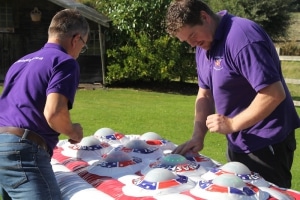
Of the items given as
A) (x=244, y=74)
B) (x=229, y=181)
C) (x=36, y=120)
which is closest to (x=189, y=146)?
(x=244, y=74)

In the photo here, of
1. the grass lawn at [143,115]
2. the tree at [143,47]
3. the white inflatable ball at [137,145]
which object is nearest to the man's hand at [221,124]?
the white inflatable ball at [137,145]

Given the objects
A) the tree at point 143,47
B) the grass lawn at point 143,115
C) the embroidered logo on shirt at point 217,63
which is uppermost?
the embroidered logo on shirt at point 217,63

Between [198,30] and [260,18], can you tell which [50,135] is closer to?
[198,30]

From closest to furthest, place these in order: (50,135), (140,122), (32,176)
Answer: (32,176)
(50,135)
(140,122)

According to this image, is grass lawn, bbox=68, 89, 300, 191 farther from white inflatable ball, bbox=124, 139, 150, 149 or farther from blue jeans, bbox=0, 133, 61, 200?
blue jeans, bbox=0, 133, 61, 200

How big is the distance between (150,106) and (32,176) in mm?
9883

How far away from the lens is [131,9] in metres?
16.7

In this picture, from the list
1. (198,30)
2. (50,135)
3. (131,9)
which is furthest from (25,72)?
(131,9)

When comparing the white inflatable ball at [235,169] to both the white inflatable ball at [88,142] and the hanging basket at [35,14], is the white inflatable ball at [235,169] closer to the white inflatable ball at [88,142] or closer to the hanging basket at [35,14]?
the white inflatable ball at [88,142]

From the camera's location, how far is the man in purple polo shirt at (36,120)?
2.77 meters

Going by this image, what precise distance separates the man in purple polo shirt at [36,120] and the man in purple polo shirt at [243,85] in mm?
756

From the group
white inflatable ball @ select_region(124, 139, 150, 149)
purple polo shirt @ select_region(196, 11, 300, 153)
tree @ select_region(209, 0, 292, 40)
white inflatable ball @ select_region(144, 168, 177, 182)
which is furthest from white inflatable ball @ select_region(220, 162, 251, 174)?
tree @ select_region(209, 0, 292, 40)

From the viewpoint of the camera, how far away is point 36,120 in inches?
112

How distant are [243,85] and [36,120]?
1278mm
